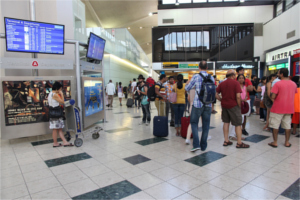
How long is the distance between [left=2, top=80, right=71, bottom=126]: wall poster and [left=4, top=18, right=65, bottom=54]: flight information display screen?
863 millimetres

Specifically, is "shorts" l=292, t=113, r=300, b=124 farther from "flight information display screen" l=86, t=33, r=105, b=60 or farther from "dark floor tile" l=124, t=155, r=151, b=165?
"flight information display screen" l=86, t=33, r=105, b=60

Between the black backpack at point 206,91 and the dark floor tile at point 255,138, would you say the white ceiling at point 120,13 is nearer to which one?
the dark floor tile at point 255,138

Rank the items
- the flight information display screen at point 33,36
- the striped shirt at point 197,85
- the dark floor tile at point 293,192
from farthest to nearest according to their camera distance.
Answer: the flight information display screen at point 33,36
the striped shirt at point 197,85
the dark floor tile at point 293,192

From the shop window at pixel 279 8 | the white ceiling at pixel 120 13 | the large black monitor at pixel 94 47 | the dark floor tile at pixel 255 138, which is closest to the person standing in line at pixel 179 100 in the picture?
the dark floor tile at pixel 255 138

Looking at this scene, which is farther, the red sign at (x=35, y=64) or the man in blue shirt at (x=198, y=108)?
the red sign at (x=35, y=64)

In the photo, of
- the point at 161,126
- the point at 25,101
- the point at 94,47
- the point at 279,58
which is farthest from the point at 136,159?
the point at 279,58

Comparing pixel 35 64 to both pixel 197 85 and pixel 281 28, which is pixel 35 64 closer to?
pixel 197 85

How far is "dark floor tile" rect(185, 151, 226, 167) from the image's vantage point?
343 cm

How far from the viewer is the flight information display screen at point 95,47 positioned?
6144mm

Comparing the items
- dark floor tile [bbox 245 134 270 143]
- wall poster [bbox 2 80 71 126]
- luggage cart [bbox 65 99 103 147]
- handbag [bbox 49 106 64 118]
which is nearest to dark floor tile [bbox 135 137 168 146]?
luggage cart [bbox 65 99 103 147]

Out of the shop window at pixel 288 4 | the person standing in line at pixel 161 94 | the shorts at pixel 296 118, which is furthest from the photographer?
the shop window at pixel 288 4

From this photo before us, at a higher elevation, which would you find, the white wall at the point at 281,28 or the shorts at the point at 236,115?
the white wall at the point at 281,28

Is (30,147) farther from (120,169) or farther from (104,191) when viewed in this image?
(104,191)

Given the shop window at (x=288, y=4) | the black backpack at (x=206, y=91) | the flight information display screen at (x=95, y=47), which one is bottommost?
the black backpack at (x=206, y=91)
